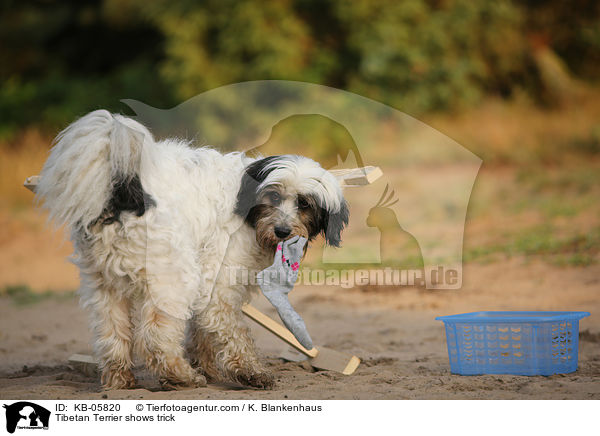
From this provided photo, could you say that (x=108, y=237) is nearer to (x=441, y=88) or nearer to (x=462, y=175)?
(x=462, y=175)

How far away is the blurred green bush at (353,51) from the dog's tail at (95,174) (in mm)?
8273

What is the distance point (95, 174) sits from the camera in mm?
3988

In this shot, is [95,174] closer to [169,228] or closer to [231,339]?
[169,228]

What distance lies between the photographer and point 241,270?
4449 millimetres

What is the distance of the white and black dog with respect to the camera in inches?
158

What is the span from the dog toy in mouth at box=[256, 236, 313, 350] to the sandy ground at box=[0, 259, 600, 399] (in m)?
0.46

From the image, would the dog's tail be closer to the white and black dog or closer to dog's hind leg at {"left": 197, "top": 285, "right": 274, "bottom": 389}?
the white and black dog

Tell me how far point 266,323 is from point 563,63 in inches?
491

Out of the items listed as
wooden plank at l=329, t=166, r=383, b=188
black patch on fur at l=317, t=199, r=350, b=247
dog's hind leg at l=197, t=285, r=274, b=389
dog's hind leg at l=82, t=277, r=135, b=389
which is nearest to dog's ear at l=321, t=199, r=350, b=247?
black patch on fur at l=317, t=199, r=350, b=247

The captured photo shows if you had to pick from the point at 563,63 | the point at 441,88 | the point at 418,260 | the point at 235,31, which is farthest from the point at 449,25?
the point at 418,260

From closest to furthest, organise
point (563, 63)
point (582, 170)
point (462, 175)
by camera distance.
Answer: point (462, 175) → point (582, 170) → point (563, 63)

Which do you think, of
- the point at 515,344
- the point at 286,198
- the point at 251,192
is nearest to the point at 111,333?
the point at 251,192
